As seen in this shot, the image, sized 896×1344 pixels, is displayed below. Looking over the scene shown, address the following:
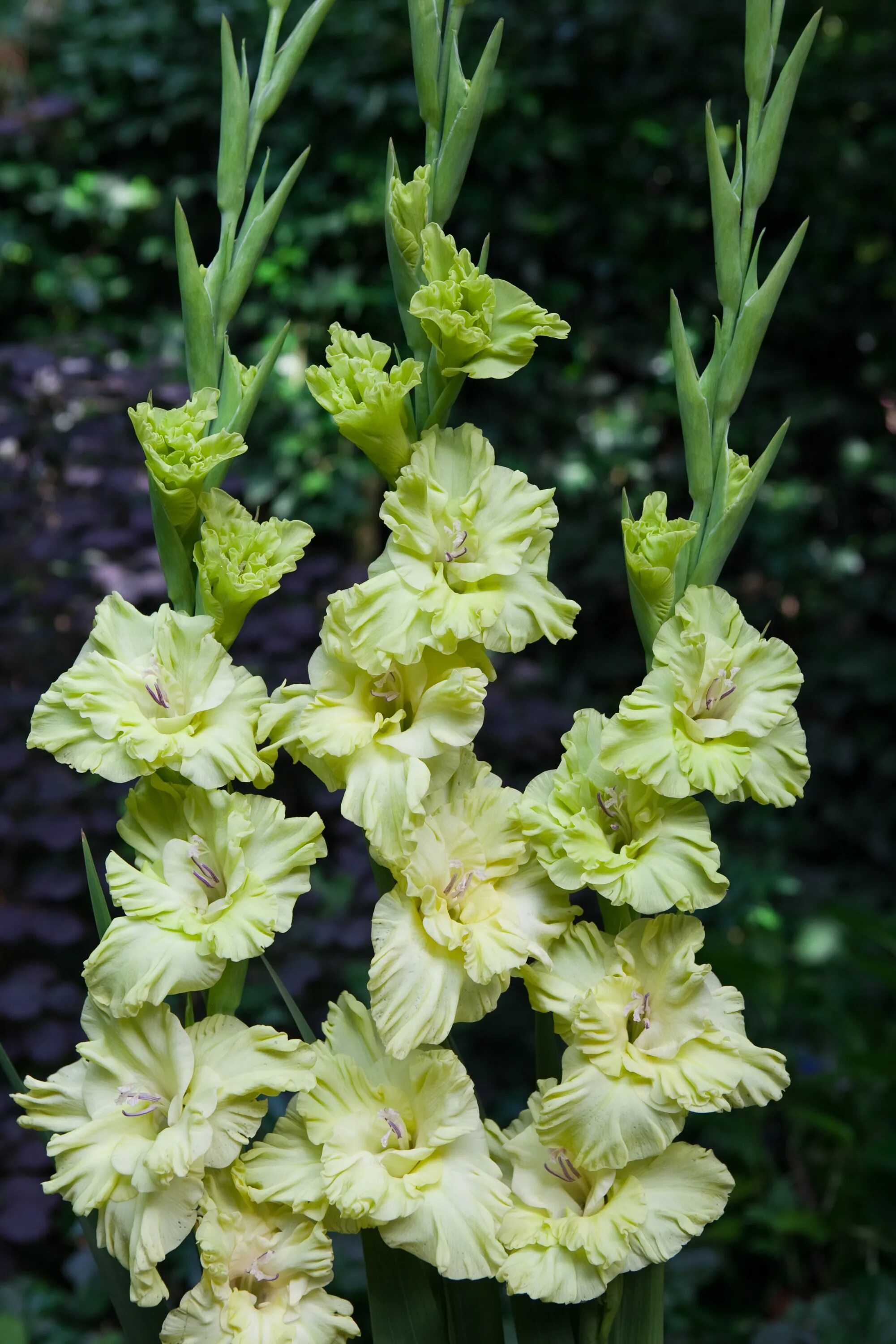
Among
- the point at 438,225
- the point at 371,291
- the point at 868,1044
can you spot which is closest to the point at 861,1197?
the point at 868,1044

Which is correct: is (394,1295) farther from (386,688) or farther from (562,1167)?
(386,688)

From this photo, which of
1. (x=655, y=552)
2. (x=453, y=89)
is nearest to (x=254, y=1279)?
(x=655, y=552)

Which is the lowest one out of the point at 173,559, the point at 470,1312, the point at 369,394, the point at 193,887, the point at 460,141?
the point at 470,1312

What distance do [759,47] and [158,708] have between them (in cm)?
51

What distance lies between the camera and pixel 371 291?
2783mm

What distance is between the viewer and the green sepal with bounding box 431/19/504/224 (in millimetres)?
688

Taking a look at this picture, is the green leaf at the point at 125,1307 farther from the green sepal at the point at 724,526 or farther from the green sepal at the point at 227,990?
the green sepal at the point at 724,526

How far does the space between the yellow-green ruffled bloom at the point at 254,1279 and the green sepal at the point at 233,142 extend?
1.87ft

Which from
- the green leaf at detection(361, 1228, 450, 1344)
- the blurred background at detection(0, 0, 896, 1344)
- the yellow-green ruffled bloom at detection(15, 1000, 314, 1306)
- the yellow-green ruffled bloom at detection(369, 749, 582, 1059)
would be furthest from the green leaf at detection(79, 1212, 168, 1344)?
the blurred background at detection(0, 0, 896, 1344)

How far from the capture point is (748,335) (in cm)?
69

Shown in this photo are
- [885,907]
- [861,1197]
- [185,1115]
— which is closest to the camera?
[185,1115]

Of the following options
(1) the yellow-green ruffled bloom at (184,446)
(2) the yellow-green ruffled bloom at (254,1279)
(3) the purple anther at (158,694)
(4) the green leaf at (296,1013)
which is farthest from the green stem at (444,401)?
(2) the yellow-green ruffled bloom at (254,1279)

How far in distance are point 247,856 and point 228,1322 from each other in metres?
0.25

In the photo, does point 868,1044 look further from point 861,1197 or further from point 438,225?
point 438,225
